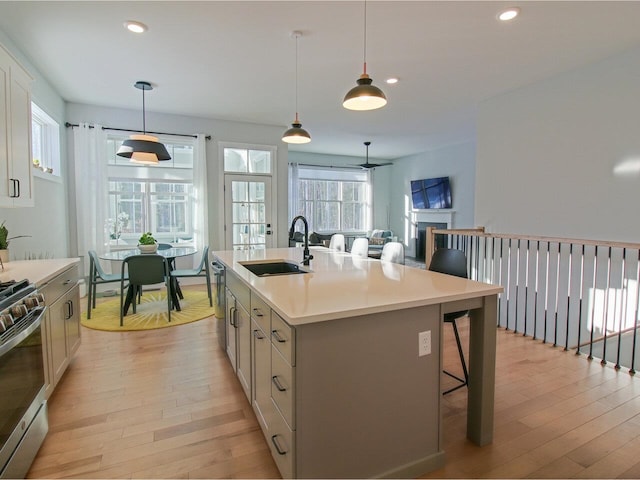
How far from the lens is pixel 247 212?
620cm

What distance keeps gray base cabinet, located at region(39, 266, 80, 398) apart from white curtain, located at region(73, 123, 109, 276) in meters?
2.57

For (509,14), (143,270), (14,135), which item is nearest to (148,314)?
(143,270)

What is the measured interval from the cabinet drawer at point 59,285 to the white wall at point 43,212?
0.95 m

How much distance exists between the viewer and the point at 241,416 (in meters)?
2.15

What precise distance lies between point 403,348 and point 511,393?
4.54ft

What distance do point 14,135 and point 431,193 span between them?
779 centimetres

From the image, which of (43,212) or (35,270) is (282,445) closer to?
(35,270)

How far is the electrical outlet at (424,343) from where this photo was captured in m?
1.62

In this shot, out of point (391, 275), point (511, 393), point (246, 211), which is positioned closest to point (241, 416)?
point (391, 275)

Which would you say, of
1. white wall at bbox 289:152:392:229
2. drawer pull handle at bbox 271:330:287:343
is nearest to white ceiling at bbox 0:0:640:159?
drawer pull handle at bbox 271:330:287:343

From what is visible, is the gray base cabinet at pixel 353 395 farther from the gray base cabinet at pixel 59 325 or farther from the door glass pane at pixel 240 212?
the door glass pane at pixel 240 212

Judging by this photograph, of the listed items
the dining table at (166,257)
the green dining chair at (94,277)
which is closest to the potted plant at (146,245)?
the dining table at (166,257)

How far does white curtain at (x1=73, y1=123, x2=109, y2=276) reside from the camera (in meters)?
5.05

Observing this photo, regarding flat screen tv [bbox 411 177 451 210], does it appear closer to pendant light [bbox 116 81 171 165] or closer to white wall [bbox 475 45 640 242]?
white wall [bbox 475 45 640 242]
